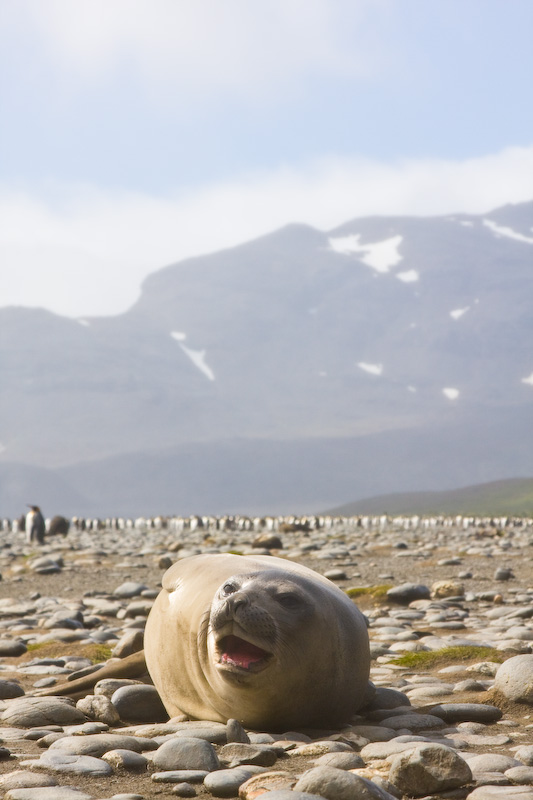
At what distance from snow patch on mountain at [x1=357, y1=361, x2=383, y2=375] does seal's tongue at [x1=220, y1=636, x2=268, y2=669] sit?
182 metres

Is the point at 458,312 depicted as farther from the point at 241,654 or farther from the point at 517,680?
the point at 241,654

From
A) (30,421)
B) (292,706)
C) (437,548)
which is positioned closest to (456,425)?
(30,421)

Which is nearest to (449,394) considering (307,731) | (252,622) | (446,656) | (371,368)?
(371,368)

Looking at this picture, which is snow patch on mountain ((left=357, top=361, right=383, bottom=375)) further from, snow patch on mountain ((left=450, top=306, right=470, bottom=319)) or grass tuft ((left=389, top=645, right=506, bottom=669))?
grass tuft ((left=389, top=645, right=506, bottom=669))

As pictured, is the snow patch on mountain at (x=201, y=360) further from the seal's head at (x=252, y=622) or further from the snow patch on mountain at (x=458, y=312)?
the seal's head at (x=252, y=622)

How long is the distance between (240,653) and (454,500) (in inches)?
6121

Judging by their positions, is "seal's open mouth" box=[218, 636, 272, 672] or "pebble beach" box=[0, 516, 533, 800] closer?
"pebble beach" box=[0, 516, 533, 800]

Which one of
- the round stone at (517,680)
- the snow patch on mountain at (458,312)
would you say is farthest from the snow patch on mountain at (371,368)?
the round stone at (517,680)

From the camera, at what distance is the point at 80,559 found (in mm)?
21281

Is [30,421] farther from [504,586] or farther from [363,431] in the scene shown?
[504,586]

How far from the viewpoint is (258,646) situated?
14.0ft

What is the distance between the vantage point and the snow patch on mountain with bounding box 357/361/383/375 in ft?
610

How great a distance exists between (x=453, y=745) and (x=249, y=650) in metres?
1.04

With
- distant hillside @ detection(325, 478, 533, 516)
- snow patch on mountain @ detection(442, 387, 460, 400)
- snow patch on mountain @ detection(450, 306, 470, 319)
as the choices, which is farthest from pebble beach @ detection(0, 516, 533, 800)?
snow patch on mountain @ detection(450, 306, 470, 319)
